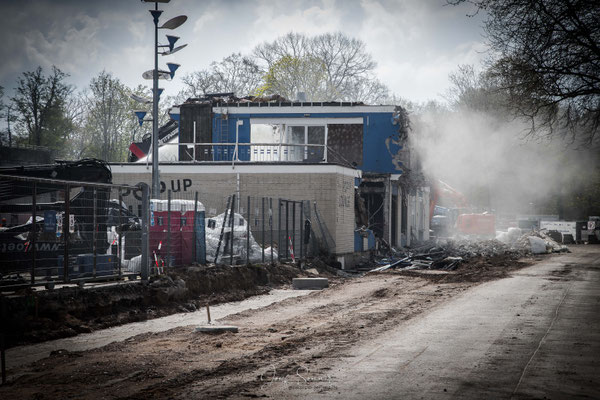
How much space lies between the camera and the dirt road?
7.10 metres

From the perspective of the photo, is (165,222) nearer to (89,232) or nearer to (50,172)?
(50,172)

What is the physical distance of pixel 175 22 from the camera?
66.1 ft

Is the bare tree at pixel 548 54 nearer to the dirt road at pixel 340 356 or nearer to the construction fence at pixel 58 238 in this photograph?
the dirt road at pixel 340 356

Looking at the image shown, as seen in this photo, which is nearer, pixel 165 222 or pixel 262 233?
pixel 165 222

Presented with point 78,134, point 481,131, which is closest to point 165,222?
point 481,131

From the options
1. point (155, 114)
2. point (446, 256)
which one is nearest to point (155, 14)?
point (155, 114)

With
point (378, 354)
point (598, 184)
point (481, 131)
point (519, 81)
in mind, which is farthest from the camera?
point (598, 184)

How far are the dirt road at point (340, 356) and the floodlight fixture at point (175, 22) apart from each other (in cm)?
944

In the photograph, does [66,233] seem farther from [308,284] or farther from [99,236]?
[308,284]

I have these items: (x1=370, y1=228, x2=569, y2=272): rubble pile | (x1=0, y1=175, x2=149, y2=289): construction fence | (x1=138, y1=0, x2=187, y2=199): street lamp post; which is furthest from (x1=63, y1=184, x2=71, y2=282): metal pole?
(x1=370, y1=228, x2=569, y2=272): rubble pile

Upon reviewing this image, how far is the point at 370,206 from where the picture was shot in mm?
36719

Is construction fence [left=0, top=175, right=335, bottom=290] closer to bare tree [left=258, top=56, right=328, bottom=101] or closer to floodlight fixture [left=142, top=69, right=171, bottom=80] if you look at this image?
floodlight fixture [left=142, top=69, right=171, bottom=80]

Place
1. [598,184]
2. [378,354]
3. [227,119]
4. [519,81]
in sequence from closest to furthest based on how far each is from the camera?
[378,354] < [519,81] < [227,119] < [598,184]

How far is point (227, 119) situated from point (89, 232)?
23179mm
